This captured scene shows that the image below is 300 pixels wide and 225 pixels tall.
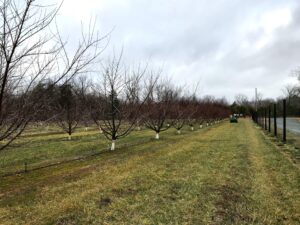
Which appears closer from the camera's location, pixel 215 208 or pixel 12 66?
pixel 12 66

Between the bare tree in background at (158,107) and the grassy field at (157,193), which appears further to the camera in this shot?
the bare tree in background at (158,107)

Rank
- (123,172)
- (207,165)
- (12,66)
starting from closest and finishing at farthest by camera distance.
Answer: (12,66) → (123,172) → (207,165)

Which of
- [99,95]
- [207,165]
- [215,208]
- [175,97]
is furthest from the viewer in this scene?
[175,97]

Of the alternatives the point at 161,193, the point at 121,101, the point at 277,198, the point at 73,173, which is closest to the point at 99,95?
the point at 121,101

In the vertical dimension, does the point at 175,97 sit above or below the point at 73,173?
above

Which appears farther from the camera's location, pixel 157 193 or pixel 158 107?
pixel 158 107

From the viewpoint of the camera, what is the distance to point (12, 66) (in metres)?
4.30

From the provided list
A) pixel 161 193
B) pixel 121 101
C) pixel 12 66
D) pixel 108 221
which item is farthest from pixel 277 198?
pixel 121 101

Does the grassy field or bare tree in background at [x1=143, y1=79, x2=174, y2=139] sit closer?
the grassy field

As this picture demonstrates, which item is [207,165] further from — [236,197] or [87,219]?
[87,219]

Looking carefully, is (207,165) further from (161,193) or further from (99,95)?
(99,95)

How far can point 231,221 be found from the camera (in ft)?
15.4

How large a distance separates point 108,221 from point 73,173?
162 inches

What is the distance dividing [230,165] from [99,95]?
24.0 ft
